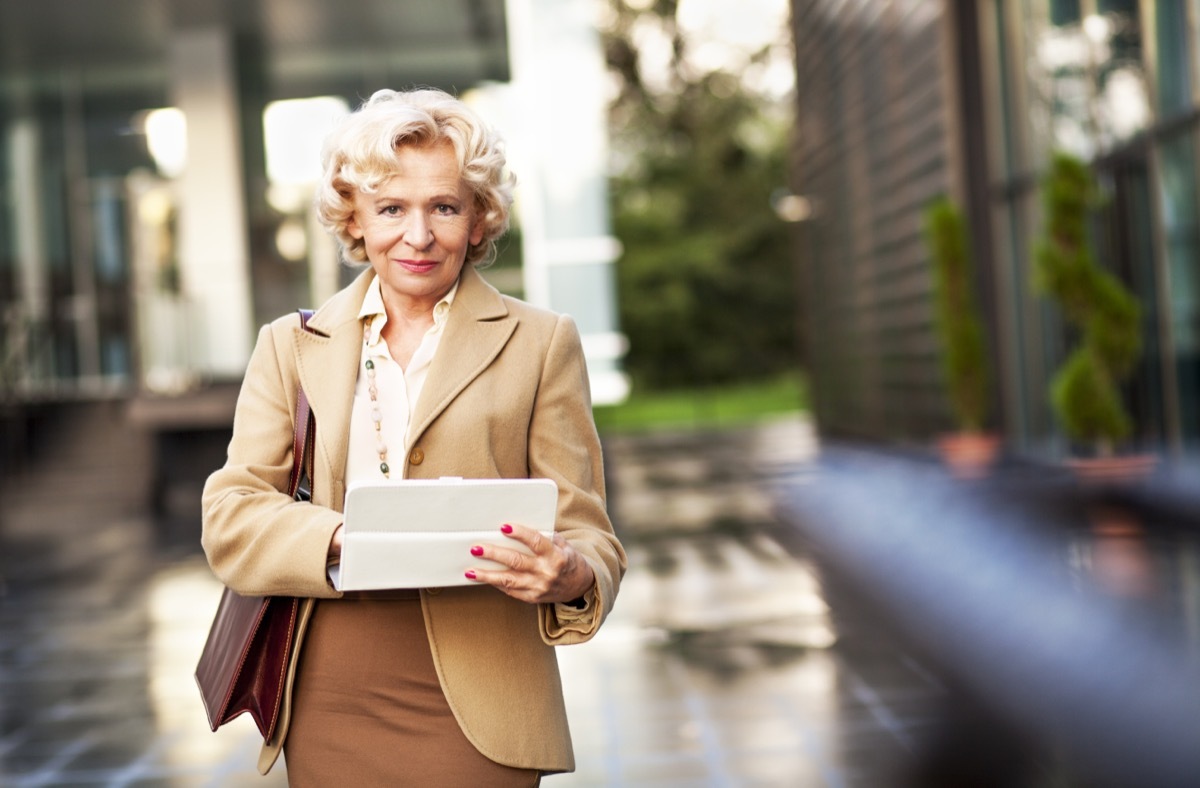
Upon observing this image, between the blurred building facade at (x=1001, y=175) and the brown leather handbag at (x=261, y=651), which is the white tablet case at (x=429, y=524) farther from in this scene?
the blurred building facade at (x=1001, y=175)

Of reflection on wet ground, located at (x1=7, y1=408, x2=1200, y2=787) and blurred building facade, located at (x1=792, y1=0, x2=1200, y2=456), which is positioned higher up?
blurred building facade, located at (x1=792, y1=0, x2=1200, y2=456)

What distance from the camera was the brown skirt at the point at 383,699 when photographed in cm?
206

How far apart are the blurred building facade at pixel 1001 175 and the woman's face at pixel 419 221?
8.88 m

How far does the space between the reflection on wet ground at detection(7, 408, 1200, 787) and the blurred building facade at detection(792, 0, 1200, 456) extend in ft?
9.83

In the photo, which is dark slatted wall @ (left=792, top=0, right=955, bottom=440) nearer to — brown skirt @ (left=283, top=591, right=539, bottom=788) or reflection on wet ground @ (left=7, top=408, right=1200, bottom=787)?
reflection on wet ground @ (left=7, top=408, right=1200, bottom=787)

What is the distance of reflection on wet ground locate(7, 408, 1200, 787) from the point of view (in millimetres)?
4793

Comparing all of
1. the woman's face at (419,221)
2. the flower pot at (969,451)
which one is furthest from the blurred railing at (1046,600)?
the woman's face at (419,221)

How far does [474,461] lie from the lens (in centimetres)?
201

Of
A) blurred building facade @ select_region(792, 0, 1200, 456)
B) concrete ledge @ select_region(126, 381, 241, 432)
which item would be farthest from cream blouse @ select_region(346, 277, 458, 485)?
concrete ledge @ select_region(126, 381, 241, 432)

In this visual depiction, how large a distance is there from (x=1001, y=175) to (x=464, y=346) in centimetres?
1247

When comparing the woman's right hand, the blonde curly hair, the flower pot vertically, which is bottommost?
the flower pot

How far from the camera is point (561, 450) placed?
2076 millimetres

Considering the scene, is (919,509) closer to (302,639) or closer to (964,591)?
(964,591)

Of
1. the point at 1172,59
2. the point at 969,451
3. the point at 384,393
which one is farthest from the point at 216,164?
the point at 384,393
